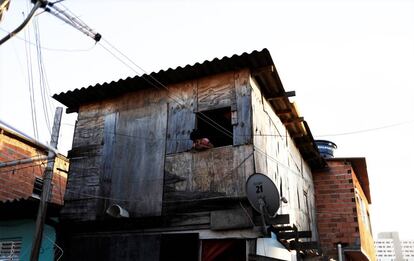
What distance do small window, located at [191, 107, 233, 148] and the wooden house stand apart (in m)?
0.03

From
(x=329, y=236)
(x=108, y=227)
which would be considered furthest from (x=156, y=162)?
(x=329, y=236)

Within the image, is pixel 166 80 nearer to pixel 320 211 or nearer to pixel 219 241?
pixel 219 241

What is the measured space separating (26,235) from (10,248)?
0.83 m

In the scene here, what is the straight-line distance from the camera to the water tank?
16750 millimetres

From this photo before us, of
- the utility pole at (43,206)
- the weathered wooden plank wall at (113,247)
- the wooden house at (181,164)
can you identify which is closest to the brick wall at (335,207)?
the wooden house at (181,164)

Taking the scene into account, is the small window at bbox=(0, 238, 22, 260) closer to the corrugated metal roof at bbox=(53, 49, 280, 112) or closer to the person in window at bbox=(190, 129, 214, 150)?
the corrugated metal roof at bbox=(53, 49, 280, 112)

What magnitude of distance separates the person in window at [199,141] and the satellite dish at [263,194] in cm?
174

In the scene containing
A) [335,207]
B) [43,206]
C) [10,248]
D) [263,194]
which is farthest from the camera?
[335,207]

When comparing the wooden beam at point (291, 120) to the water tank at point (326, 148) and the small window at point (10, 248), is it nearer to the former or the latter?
the water tank at point (326, 148)

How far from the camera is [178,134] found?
376 inches

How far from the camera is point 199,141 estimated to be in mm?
9062

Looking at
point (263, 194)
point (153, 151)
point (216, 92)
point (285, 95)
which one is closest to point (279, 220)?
point (263, 194)

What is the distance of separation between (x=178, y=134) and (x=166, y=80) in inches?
65.3

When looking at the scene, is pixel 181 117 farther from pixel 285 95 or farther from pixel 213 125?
pixel 285 95
